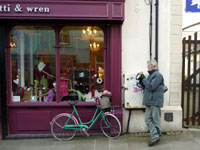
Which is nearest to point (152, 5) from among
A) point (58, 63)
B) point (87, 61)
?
point (87, 61)

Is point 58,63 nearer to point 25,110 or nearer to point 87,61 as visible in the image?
point 87,61

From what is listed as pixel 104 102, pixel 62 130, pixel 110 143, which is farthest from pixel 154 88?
pixel 62 130

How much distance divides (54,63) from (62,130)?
1673mm

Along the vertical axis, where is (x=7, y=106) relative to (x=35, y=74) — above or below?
below

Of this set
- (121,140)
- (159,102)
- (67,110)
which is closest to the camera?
(159,102)

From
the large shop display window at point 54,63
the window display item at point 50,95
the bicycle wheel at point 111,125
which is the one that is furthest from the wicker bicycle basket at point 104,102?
Answer: the window display item at point 50,95

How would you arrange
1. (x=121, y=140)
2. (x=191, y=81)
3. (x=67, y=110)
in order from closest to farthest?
1. (x=121, y=140)
2. (x=67, y=110)
3. (x=191, y=81)

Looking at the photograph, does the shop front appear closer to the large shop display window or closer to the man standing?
the large shop display window

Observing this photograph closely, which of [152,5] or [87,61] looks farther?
[87,61]

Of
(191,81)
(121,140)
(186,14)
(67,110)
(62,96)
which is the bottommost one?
(121,140)

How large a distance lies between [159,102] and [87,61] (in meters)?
2.13

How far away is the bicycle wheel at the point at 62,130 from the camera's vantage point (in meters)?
4.29

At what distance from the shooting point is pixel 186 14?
4.81 metres

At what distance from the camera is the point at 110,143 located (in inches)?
164
